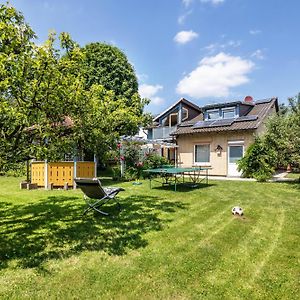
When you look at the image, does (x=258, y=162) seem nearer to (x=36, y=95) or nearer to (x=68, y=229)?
(x=68, y=229)

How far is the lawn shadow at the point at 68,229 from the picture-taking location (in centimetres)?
498

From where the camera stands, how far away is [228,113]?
21766 millimetres

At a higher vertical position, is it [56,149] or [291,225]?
[56,149]

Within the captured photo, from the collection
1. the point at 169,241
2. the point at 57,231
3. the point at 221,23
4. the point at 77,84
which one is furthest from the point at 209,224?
the point at 221,23

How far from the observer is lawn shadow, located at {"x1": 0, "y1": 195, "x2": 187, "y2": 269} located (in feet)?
16.4

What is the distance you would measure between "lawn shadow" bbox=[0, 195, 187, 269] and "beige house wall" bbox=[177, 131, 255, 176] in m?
12.2

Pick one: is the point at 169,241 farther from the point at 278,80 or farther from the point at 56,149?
the point at 278,80

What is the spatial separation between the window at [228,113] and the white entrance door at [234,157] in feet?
9.22

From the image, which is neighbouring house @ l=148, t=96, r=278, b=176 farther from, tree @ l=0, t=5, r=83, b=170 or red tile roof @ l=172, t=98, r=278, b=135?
tree @ l=0, t=5, r=83, b=170

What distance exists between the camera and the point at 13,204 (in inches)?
366

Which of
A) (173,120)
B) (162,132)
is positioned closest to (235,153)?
(162,132)

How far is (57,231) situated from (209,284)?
3.86 metres

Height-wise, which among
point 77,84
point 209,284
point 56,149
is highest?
point 77,84

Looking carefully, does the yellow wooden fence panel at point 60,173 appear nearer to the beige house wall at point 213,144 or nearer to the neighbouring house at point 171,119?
the beige house wall at point 213,144
